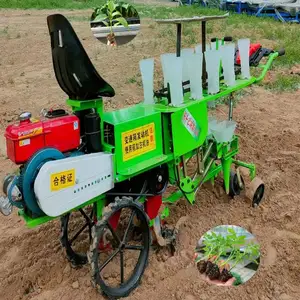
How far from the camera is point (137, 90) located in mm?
5930

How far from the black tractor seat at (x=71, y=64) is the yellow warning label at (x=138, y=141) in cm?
27

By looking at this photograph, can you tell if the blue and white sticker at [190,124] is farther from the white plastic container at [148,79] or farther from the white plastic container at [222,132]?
the white plastic container at [222,132]

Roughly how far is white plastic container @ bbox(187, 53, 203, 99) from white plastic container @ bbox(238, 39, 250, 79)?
1.88ft

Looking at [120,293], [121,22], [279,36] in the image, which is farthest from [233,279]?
[279,36]

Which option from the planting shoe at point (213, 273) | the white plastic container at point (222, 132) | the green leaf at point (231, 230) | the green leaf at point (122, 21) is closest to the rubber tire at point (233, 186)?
the white plastic container at point (222, 132)

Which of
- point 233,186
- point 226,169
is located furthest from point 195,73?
point 233,186

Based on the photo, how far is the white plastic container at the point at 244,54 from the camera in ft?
9.95

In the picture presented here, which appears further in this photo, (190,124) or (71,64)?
(190,124)

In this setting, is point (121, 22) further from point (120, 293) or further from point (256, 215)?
point (256, 215)

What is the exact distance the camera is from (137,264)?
249cm

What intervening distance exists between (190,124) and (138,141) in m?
0.42

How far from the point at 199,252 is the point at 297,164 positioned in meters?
1.64

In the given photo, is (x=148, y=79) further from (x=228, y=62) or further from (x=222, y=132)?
(x=222, y=132)

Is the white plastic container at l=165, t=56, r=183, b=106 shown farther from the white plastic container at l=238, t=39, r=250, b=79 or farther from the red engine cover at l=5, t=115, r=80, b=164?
the white plastic container at l=238, t=39, r=250, b=79
